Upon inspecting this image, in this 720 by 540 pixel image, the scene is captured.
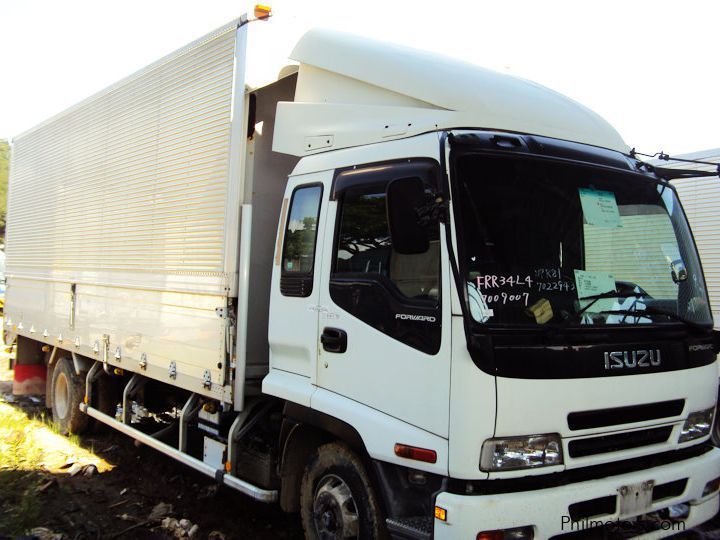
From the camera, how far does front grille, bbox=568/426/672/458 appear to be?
3.01m

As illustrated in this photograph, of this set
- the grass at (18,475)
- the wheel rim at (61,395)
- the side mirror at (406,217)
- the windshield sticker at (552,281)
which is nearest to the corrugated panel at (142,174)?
the wheel rim at (61,395)

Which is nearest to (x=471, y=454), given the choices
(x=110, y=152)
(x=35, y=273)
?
(x=110, y=152)

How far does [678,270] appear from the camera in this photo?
3.58 meters

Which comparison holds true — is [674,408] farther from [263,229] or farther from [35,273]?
[35,273]

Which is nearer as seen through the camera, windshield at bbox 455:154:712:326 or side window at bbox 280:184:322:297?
windshield at bbox 455:154:712:326

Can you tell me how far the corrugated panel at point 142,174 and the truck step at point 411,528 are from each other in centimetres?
228

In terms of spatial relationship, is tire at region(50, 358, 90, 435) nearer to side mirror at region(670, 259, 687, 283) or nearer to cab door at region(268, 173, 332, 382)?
cab door at region(268, 173, 332, 382)

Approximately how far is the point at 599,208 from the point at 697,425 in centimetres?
143

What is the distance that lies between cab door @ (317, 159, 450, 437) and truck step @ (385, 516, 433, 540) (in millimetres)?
455

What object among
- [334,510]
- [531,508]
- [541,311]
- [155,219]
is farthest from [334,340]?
[155,219]

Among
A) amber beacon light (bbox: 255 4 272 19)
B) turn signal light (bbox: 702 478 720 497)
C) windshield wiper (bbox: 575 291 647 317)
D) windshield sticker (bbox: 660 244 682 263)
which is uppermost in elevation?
amber beacon light (bbox: 255 4 272 19)

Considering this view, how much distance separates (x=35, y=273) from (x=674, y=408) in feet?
26.5

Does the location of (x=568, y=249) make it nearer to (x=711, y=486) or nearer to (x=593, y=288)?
(x=593, y=288)

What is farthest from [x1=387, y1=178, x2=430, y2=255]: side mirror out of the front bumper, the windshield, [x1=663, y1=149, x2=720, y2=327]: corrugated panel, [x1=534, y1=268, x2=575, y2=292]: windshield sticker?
[x1=663, y1=149, x2=720, y2=327]: corrugated panel
